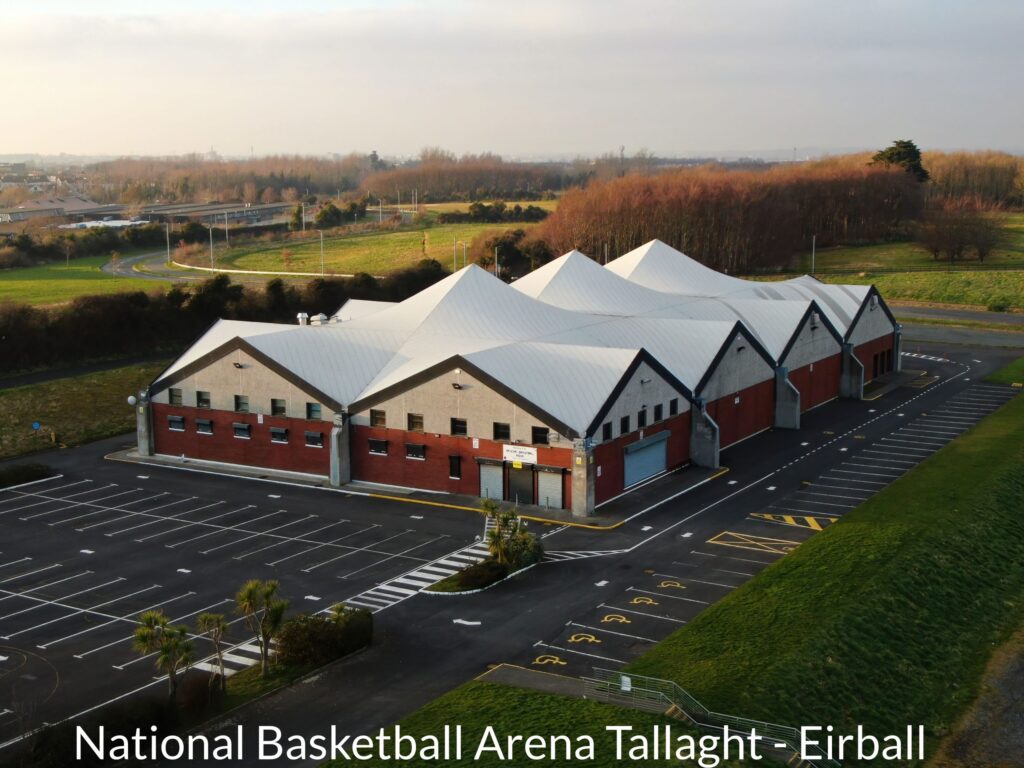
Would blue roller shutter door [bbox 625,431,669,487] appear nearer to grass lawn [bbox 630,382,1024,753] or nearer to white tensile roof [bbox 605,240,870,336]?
grass lawn [bbox 630,382,1024,753]

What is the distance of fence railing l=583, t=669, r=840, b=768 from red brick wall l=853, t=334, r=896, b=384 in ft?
144

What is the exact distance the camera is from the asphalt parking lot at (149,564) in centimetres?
2955

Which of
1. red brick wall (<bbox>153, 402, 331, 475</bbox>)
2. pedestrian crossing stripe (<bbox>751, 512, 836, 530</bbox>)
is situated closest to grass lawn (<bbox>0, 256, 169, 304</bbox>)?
red brick wall (<bbox>153, 402, 331, 475</bbox>)

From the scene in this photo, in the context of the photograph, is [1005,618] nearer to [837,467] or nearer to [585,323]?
[837,467]

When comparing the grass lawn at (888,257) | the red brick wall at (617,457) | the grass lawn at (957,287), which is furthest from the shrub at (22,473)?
the grass lawn at (888,257)

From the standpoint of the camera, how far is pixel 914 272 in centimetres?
11419

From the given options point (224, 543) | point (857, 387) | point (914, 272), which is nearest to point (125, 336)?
point (224, 543)

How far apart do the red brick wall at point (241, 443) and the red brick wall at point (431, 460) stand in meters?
1.84

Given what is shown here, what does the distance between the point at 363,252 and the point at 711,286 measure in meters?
62.3

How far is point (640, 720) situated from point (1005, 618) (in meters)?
16.3

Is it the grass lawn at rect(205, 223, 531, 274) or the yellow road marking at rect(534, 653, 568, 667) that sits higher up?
the grass lawn at rect(205, 223, 531, 274)

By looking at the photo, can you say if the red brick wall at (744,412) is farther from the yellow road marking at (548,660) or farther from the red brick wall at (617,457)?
the yellow road marking at (548,660)

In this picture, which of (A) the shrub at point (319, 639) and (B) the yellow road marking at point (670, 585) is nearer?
(A) the shrub at point (319, 639)

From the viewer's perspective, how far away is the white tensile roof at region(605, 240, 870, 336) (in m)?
69.9
